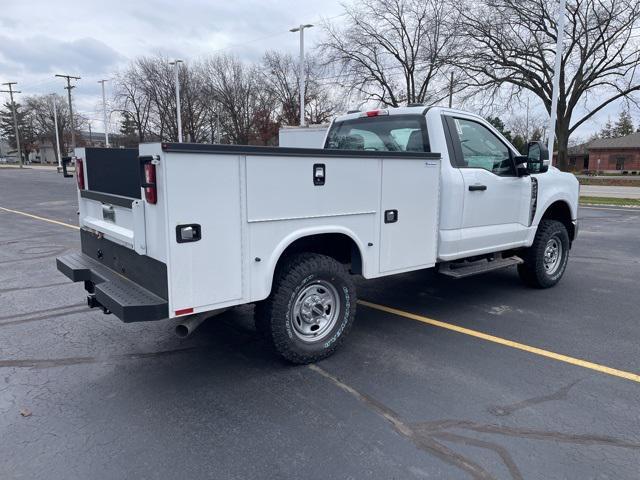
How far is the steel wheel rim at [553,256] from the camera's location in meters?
6.51

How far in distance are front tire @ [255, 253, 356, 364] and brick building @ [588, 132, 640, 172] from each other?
3131 inches

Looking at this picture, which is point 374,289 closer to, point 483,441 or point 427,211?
point 427,211

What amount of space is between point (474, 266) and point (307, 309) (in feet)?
7.55

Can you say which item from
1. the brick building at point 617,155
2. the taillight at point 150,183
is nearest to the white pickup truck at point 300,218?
the taillight at point 150,183

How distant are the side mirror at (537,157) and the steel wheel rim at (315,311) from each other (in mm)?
2964

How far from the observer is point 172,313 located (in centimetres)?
329

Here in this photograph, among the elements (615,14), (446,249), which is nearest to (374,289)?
(446,249)

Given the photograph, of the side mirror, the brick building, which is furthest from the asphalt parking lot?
the brick building

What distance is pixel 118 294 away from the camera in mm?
3545

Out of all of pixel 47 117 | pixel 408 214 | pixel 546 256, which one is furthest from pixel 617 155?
pixel 47 117

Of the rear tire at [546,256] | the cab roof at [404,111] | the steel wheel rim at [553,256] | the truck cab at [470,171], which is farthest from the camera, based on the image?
the steel wheel rim at [553,256]

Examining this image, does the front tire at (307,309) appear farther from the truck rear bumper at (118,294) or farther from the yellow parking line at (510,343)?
the yellow parking line at (510,343)

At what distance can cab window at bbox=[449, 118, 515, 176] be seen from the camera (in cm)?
505

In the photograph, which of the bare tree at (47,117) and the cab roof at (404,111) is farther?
the bare tree at (47,117)
